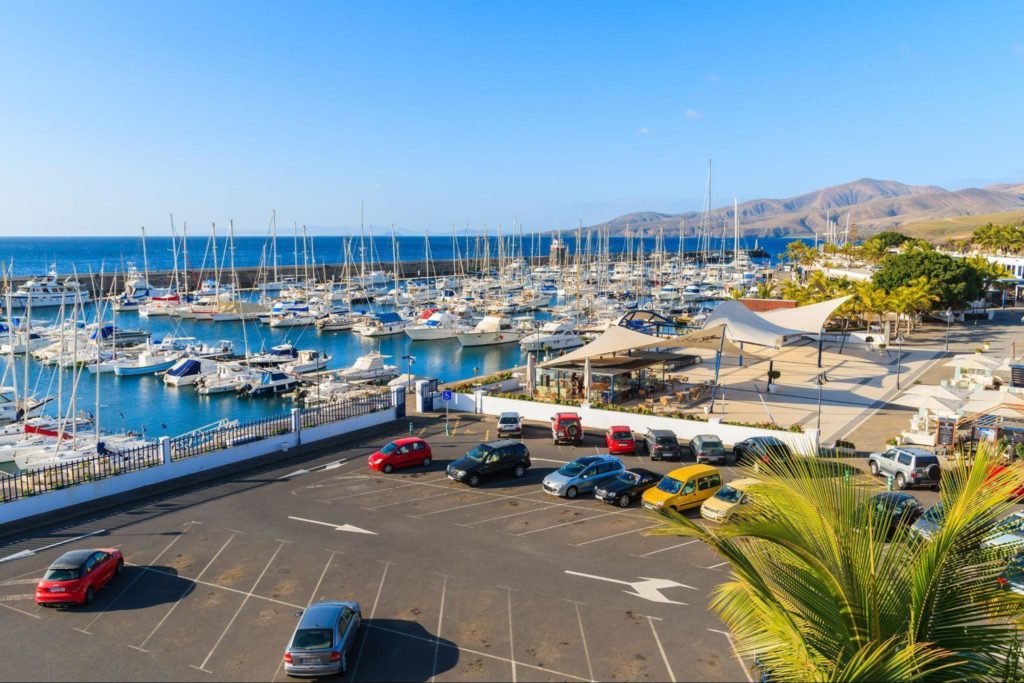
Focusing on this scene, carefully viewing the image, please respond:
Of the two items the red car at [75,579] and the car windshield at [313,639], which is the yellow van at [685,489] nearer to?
the car windshield at [313,639]

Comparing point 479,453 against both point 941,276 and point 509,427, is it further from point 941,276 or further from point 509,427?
point 941,276

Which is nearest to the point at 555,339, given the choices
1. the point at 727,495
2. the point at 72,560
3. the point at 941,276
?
the point at 941,276

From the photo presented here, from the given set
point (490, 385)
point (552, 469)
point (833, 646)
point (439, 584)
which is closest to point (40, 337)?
point (490, 385)

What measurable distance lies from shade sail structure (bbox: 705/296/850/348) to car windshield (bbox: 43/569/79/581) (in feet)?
113

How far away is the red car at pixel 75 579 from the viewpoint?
16.9 m

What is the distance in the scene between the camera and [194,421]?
1948 inches

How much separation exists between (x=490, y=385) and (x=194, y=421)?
22.6 metres

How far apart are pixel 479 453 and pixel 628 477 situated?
19.3ft

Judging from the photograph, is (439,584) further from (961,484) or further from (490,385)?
(490,385)

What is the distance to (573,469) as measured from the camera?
25391 mm

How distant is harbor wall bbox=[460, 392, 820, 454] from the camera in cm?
3012

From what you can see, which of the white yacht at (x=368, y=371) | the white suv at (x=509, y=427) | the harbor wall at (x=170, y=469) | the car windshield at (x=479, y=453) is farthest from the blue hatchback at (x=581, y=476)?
the white yacht at (x=368, y=371)

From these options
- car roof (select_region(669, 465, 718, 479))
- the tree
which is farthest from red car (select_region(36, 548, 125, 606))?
the tree

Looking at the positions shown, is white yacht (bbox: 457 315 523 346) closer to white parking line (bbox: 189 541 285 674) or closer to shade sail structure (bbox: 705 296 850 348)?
shade sail structure (bbox: 705 296 850 348)
